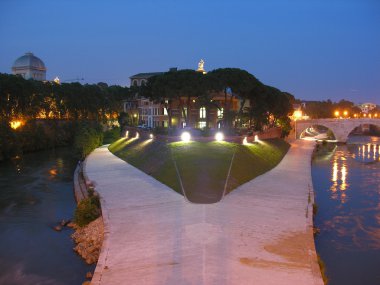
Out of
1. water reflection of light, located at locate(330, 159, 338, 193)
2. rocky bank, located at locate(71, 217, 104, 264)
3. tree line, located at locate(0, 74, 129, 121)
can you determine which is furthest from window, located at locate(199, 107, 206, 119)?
rocky bank, located at locate(71, 217, 104, 264)

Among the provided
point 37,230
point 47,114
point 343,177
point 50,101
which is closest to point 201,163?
point 37,230

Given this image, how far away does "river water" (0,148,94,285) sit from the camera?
63.3 feet

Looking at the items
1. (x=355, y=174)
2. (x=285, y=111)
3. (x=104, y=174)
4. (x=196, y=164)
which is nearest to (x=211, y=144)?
(x=196, y=164)

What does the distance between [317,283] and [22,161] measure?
53261 mm

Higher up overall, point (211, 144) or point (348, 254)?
point (211, 144)

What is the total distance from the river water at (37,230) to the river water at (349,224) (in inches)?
515

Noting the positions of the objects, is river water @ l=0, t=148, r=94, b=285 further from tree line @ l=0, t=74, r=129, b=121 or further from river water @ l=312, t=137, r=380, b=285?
tree line @ l=0, t=74, r=129, b=121

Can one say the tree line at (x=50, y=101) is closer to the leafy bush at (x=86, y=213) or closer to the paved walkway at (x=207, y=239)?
the paved walkway at (x=207, y=239)

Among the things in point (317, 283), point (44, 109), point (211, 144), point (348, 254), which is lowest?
point (348, 254)

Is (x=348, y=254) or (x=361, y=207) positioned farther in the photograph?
(x=361, y=207)

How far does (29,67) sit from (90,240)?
120854 mm

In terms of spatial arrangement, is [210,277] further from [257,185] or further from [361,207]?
[361,207]

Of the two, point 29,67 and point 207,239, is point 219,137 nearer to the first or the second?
point 207,239

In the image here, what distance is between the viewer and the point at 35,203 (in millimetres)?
32625
